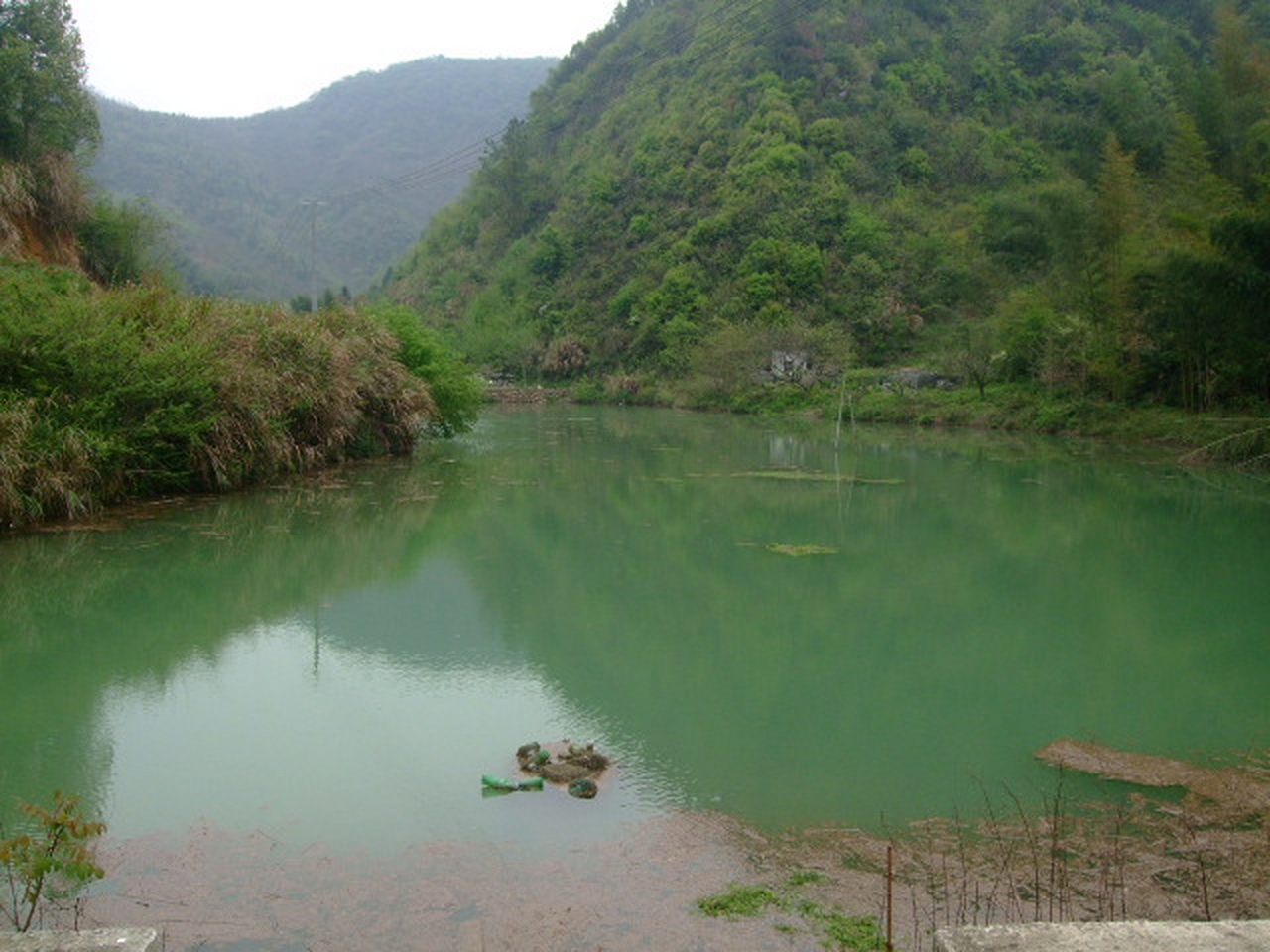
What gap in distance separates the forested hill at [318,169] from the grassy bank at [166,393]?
92.6ft

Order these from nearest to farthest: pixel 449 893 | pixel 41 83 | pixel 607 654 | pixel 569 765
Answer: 1. pixel 449 893
2. pixel 569 765
3. pixel 607 654
4. pixel 41 83

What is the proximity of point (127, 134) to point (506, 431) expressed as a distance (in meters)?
61.5

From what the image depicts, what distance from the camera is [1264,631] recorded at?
7738mm

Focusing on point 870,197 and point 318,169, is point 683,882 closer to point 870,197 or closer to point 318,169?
point 870,197

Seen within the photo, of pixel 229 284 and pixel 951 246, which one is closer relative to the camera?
pixel 951 246

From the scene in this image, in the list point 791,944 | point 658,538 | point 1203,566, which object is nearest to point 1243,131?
point 1203,566

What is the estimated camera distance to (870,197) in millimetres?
46219

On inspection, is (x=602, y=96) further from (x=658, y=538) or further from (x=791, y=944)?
(x=791, y=944)

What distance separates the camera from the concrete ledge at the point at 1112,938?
7.19ft

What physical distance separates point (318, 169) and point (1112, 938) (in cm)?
10180

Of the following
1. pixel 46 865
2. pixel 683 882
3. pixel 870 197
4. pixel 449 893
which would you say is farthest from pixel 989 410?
pixel 46 865

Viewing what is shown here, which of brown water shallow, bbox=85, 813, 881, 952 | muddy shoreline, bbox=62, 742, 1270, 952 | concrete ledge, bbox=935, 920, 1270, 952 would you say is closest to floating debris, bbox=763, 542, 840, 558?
muddy shoreline, bbox=62, 742, 1270, 952

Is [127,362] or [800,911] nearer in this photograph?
[800,911]

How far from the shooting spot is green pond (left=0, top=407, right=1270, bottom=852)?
4863mm
